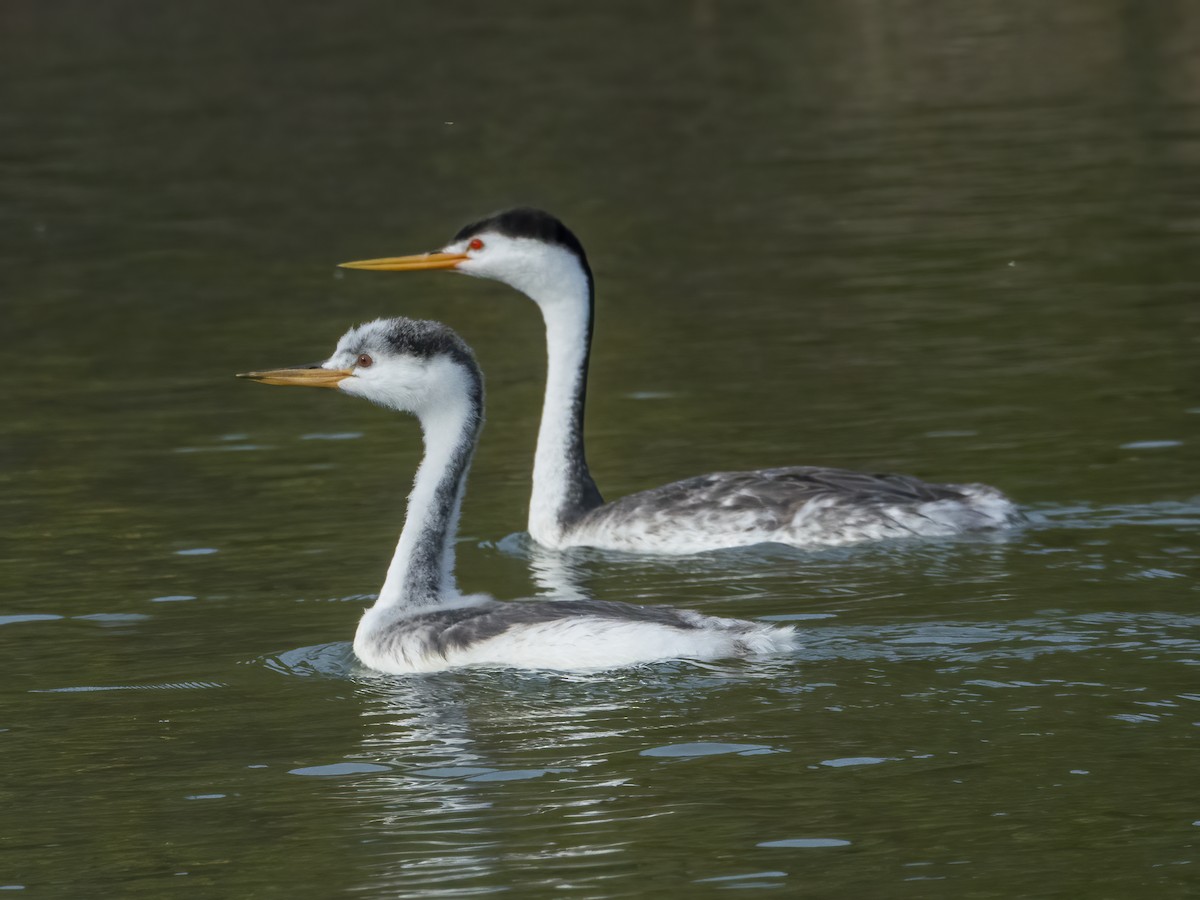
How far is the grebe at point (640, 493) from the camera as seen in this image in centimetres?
1235

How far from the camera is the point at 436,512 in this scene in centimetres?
1085

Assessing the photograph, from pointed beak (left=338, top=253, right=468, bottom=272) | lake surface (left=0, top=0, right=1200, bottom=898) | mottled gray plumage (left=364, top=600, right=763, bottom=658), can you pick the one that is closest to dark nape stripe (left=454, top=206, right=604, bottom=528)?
pointed beak (left=338, top=253, right=468, bottom=272)

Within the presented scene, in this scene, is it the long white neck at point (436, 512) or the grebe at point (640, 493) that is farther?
the grebe at point (640, 493)

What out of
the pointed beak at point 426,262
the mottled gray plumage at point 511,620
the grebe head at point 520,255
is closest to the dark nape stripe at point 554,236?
the grebe head at point 520,255

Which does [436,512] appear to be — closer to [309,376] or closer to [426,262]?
[309,376]

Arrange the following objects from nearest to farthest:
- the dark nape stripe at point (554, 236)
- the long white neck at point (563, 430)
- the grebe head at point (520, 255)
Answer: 1. the long white neck at point (563, 430)
2. the dark nape stripe at point (554, 236)
3. the grebe head at point (520, 255)

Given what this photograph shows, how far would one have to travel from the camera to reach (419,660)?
1028 centimetres

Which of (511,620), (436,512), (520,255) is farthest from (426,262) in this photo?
(511,620)

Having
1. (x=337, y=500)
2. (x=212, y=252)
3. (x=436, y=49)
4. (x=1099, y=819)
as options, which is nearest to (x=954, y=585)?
(x=1099, y=819)

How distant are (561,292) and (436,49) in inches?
1088

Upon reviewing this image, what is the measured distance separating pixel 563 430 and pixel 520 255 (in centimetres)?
101

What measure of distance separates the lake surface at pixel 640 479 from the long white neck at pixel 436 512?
0.50 metres

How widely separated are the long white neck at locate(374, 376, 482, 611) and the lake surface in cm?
50

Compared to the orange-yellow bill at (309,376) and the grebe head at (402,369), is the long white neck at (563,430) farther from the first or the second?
the orange-yellow bill at (309,376)
